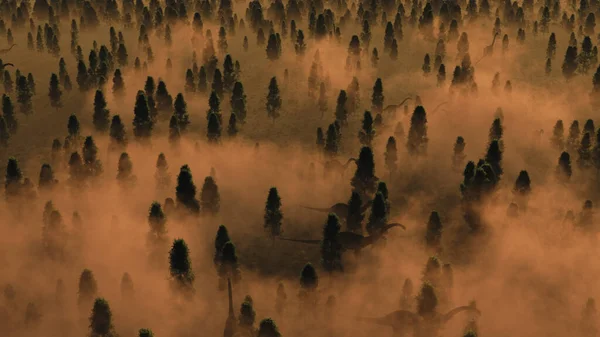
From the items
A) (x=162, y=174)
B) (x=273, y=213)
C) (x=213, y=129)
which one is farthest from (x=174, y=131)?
(x=273, y=213)

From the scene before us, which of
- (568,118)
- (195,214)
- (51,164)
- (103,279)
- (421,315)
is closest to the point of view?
(421,315)

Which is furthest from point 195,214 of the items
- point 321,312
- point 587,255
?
point 587,255

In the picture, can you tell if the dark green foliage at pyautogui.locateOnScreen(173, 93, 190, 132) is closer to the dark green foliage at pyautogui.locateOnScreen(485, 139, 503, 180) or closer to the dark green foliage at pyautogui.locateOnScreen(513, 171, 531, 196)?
the dark green foliage at pyautogui.locateOnScreen(485, 139, 503, 180)

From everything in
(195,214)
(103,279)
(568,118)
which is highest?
(568,118)

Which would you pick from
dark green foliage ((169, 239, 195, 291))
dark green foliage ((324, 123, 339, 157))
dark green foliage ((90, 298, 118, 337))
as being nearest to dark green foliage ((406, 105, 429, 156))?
dark green foliage ((324, 123, 339, 157))

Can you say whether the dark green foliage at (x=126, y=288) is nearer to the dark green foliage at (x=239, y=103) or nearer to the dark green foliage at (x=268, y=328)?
the dark green foliage at (x=268, y=328)

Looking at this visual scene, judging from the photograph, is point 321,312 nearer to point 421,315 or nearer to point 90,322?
point 421,315

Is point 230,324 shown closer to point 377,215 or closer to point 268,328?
point 268,328

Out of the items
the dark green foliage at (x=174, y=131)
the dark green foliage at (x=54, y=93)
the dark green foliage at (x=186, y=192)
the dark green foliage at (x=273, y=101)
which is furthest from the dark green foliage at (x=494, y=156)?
the dark green foliage at (x=54, y=93)
